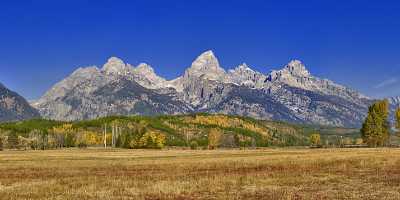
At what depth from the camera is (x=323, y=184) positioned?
3906 cm

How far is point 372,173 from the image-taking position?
4759 cm

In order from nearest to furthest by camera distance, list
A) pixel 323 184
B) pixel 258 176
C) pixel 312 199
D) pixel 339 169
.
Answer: pixel 312 199 < pixel 323 184 < pixel 258 176 < pixel 339 169

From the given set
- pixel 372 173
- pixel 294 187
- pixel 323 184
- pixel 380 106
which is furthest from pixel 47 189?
pixel 380 106

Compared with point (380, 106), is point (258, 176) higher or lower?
lower

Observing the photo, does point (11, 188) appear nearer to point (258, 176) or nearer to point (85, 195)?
point (85, 195)

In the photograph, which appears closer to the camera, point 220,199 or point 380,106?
point 220,199

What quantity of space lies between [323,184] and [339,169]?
15.2 metres

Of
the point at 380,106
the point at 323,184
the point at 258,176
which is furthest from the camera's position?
the point at 380,106

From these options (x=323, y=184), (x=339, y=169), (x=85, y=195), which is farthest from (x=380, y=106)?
(x=85, y=195)

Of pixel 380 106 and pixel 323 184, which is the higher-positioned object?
pixel 380 106

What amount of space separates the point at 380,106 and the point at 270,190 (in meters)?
145

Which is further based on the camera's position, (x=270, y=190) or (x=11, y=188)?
(x=11, y=188)

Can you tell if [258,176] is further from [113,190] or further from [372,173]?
[113,190]

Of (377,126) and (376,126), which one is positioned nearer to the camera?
(377,126)
